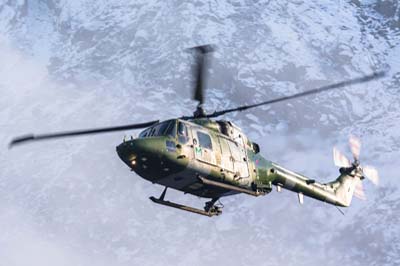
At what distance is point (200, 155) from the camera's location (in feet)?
92.4

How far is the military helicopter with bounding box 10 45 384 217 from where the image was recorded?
26.8 metres

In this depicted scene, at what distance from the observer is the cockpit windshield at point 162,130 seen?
90.1ft

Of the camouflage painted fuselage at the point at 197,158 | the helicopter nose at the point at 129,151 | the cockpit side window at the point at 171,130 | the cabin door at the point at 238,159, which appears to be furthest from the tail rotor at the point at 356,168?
the helicopter nose at the point at 129,151

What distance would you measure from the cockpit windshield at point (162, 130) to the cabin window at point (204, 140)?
1518 millimetres

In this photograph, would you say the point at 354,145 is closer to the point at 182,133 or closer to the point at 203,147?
the point at 203,147

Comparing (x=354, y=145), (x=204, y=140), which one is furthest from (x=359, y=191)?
(x=204, y=140)

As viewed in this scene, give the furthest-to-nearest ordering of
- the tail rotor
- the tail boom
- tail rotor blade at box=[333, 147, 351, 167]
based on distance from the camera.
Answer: the tail rotor → tail rotor blade at box=[333, 147, 351, 167] → the tail boom

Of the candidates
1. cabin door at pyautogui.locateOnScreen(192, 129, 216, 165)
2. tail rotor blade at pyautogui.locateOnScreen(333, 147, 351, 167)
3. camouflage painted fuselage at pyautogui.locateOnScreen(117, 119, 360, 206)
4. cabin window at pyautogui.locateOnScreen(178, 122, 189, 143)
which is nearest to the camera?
camouflage painted fuselage at pyautogui.locateOnScreen(117, 119, 360, 206)

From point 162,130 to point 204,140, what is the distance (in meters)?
2.20

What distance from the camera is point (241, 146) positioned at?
3134 centimetres

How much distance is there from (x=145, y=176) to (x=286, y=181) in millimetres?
9576

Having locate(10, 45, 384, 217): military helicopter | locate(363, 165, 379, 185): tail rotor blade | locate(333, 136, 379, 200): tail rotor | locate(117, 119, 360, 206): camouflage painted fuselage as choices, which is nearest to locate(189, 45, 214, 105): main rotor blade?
locate(10, 45, 384, 217): military helicopter

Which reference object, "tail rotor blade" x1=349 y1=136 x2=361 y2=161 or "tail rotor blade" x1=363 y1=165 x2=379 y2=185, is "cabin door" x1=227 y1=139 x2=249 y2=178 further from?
"tail rotor blade" x1=363 y1=165 x2=379 y2=185

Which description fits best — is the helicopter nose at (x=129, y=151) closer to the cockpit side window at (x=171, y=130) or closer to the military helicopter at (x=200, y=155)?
the military helicopter at (x=200, y=155)
